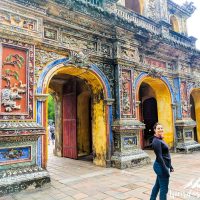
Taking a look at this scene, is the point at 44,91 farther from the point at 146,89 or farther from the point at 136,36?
the point at 146,89

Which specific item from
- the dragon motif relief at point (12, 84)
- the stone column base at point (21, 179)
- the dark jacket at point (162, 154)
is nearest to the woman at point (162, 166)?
the dark jacket at point (162, 154)

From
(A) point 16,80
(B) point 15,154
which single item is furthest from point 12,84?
(B) point 15,154

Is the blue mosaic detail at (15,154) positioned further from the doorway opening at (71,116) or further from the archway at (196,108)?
the archway at (196,108)

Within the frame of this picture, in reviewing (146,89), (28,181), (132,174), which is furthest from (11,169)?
(146,89)

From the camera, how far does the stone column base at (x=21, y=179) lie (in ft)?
13.9

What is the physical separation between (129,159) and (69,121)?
3340 millimetres

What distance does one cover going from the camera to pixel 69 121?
28.7 ft

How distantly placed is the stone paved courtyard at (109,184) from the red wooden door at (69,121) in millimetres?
1922

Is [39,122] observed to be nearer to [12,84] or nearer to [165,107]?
[12,84]

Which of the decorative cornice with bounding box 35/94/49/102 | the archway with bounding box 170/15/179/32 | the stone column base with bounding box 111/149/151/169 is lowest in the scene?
the stone column base with bounding box 111/149/151/169

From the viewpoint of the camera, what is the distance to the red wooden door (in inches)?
334

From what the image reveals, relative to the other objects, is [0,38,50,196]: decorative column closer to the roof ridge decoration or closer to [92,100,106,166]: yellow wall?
[92,100,106,166]: yellow wall

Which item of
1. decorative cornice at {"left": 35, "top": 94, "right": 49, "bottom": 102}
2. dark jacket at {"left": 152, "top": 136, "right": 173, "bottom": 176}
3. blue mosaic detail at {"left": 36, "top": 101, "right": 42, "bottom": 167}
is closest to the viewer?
dark jacket at {"left": 152, "top": 136, "right": 173, "bottom": 176}

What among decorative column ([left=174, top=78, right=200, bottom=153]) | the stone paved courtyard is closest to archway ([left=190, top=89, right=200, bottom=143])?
decorative column ([left=174, top=78, right=200, bottom=153])
